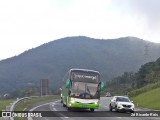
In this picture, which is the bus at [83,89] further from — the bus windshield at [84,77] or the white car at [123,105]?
the white car at [123,105]

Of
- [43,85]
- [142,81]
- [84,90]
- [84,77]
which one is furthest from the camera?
[142,81]

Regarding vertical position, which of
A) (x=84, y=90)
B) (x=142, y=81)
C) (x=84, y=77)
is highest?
(x=84, y=77)

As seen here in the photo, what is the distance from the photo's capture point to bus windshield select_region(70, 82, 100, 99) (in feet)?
111

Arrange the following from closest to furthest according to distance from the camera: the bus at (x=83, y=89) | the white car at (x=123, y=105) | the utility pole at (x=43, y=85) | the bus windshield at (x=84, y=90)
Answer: the bus at (x=83, y=89)
the bus windshield at (x=84, y=90)
the white car at (x=123, y=105)
the utility pole at (x=43, y=85)

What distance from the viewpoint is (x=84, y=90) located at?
112 ft

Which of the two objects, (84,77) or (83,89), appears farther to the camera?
(84,77)

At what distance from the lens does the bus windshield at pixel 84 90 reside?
1337 inches

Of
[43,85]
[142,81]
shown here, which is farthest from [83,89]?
[142,81]

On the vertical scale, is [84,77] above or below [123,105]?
above

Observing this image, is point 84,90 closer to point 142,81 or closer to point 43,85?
point 43,85

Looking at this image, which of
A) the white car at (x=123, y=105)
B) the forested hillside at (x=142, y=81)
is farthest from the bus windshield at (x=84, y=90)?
the forested hillside at (x=142, y=81)

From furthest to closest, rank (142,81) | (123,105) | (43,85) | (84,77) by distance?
(142,81), (43,85), (123,105), (84,77)

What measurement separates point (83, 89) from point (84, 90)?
0.12 m

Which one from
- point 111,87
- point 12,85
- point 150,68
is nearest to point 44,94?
point 150,68
